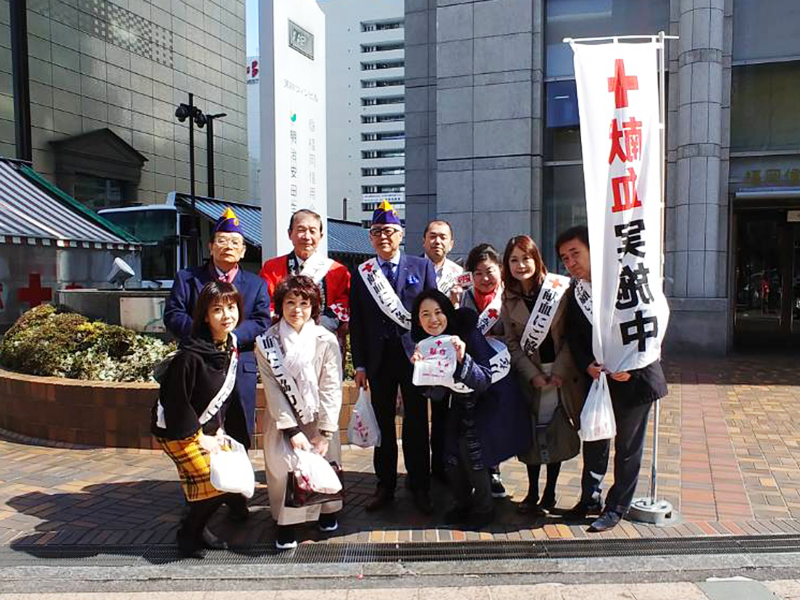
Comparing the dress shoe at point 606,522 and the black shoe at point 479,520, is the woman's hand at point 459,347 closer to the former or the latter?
the black shoe at point 479,520

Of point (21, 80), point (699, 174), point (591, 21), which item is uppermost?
point (21, 80)

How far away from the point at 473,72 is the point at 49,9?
26238 millimetres

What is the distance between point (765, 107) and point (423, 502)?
9668 millimetres

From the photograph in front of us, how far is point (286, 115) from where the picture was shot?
6422mm

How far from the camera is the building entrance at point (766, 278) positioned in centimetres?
1202

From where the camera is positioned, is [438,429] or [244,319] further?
[438,429]

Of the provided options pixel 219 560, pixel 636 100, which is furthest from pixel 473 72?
pixel 219 560

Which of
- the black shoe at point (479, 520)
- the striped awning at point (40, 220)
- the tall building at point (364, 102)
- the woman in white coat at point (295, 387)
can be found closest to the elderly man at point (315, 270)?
the woman in white coat at point (295, 387)

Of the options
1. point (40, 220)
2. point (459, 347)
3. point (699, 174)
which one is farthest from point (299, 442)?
point (40, 220)

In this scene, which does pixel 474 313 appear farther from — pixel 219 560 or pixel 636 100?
pixel 219 560

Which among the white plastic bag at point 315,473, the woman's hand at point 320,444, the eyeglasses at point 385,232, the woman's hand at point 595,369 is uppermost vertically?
the eyeglasses at point 385,232

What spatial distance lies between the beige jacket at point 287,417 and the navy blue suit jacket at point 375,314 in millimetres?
420

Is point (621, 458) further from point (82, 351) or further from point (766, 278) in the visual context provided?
point (766, 278)

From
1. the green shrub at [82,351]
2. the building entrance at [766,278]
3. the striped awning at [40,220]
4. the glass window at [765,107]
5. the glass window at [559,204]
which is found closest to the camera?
the green shrub at [82,351]
